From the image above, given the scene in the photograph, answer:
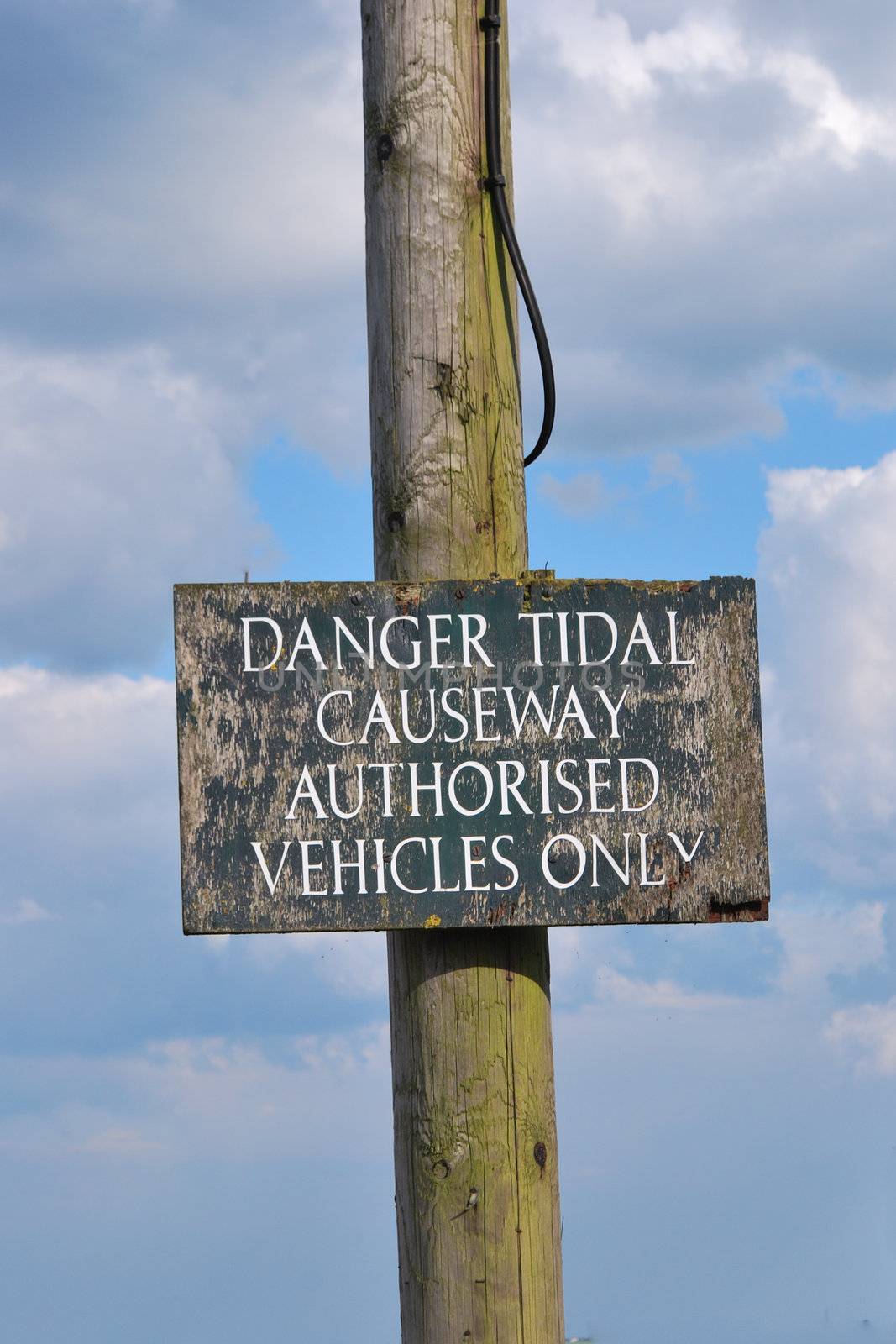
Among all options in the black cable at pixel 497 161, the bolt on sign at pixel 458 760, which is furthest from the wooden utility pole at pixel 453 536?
the bolt on sign at pixel 458 760

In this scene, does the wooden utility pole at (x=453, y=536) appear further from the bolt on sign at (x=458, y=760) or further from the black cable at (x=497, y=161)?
the bolt on sign at (x=458, y=760)

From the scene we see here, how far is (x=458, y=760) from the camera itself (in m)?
3.11

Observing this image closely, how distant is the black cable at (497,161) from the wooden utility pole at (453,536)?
0.03 m

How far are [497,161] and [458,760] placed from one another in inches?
55.7

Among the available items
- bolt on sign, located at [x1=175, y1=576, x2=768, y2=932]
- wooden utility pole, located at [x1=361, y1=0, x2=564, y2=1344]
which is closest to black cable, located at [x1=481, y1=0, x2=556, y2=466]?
wooden utility pole, located at [x1=361, y1=0, x2=564, y2=1344]

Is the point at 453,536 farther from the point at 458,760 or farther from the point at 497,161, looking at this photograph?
the point at 497,161

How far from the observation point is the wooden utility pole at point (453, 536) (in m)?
3.04

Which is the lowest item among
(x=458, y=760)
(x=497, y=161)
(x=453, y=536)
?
(x=458, y=760)

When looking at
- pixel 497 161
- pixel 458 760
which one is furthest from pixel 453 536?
pixel 497 161

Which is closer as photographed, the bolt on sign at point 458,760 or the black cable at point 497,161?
the bolt on sign at point 458,760

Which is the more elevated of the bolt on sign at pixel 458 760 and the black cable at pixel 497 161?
the black cable at pixel 497 161

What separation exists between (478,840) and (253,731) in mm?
549

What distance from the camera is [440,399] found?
326 cm

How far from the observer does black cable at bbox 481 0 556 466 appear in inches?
131
